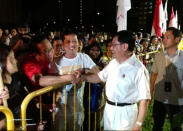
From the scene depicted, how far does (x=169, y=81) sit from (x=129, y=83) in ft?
4.41

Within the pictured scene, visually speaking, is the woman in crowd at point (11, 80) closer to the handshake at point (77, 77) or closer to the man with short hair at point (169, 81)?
the handshake at point (77, 77)

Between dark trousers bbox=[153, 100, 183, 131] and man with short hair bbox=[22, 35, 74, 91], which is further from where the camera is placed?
dark trousers bbox=[153, 100, 183, 131]

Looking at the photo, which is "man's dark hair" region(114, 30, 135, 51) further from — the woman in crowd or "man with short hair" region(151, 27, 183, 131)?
the woman in crowd

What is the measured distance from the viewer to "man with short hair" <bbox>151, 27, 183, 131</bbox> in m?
3.65

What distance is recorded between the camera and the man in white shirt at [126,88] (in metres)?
2.67

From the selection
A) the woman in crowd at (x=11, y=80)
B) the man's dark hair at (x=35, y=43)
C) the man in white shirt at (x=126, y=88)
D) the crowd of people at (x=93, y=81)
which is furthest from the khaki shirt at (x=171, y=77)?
the woman in crowd at (x=11, y=80)

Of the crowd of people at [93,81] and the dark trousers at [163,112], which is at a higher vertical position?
the crowd of people at [93,81]

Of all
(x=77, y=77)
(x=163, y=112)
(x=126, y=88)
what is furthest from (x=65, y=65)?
(x=163, y=112)

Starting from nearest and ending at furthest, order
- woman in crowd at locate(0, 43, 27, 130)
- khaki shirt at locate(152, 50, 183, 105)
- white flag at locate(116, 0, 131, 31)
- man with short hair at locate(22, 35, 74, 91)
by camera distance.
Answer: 1. woman in crowd at locate(0, 43, 27, 130)
2. man with short hair at locate(22, 35, 74, 91)
3. khaki shirt at locate(152, 50, 183, 105)
4. white flag at locate(116, 0, 131, 31)

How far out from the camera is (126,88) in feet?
8.89

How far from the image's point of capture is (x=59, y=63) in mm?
3338

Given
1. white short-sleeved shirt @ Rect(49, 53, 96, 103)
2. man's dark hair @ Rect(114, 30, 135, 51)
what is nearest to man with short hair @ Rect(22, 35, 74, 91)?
white short-sleeved shirt @ Rect(49, 53, 96, 103)

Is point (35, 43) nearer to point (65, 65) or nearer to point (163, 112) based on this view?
point (65, 65)

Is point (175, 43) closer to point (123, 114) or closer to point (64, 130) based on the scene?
point (123, 114)
